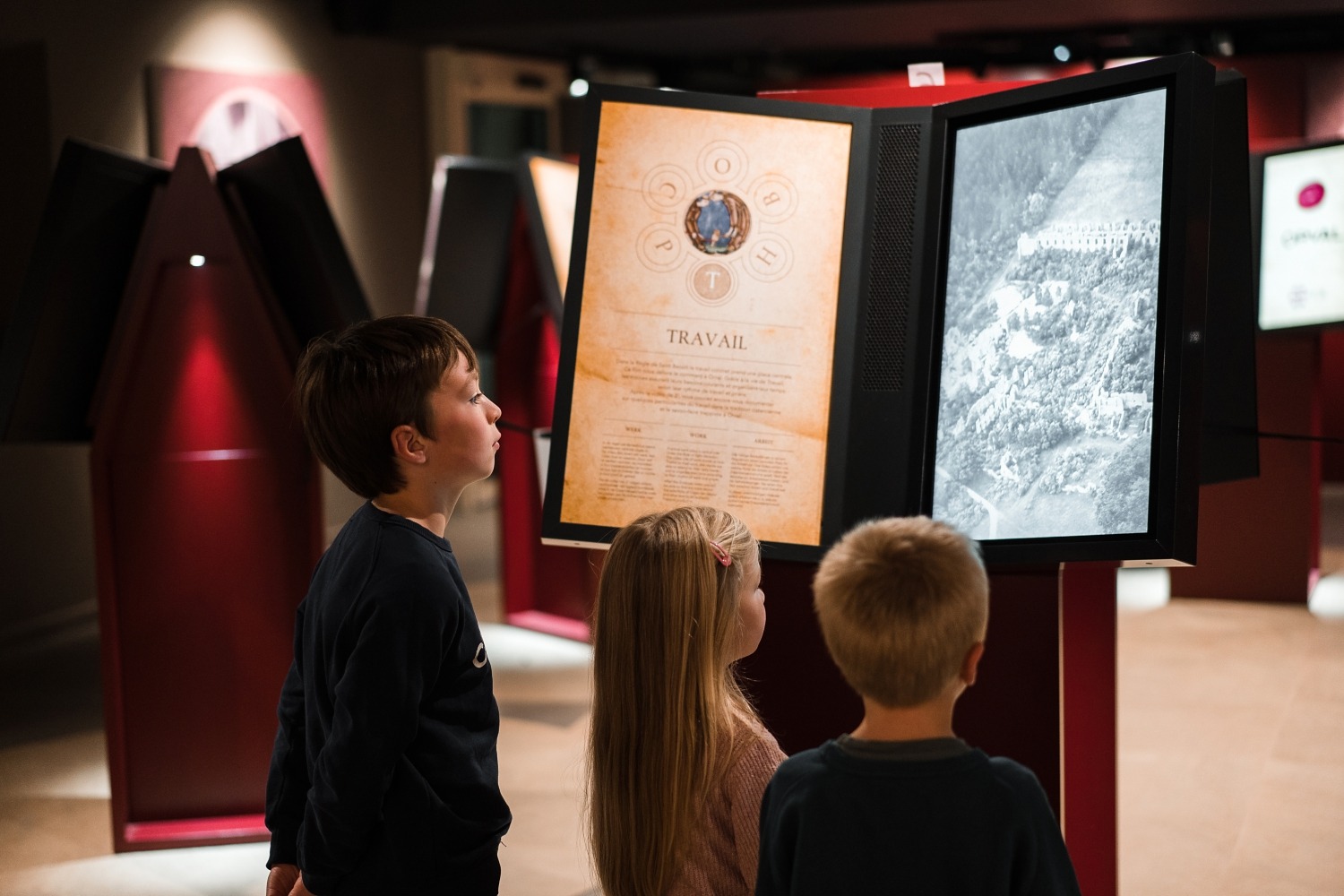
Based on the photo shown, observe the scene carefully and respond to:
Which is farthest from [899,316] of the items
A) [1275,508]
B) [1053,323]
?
[1275,508]

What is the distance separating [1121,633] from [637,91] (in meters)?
3.37

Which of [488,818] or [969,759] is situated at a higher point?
[969,759]

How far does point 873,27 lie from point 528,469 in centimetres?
375

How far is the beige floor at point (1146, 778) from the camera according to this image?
280cm

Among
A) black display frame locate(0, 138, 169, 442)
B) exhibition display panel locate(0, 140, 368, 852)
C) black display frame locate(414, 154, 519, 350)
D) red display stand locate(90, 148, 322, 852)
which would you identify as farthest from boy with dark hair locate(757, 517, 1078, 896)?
black display frame locate(414, 154, 519, 350)

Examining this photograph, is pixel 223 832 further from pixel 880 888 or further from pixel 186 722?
pixel 880 888

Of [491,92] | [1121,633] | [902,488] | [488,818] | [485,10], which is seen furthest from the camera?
[491,92]

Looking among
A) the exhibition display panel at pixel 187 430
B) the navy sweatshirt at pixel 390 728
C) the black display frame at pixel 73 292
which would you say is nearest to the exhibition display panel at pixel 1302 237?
the exhibition display panel at pixel 187 430

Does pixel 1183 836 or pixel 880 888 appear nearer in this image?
pixel 880 888

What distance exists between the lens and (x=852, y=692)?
1.93 metres

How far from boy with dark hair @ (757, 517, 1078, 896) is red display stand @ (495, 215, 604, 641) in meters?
3.58

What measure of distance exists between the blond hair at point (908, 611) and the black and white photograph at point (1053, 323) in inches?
21.0

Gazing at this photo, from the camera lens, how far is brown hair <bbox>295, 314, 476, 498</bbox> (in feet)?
5.05

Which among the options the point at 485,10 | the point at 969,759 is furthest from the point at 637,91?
the point at 485,10
